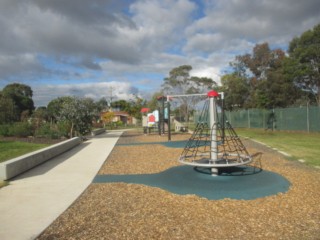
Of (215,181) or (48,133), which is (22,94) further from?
(215,181)

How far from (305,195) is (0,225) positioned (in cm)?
565

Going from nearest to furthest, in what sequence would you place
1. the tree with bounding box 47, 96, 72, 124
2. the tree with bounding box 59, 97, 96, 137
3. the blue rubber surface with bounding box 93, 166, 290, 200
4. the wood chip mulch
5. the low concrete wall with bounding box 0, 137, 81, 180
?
the wood chip mulch
the blue rubber surface with bounding box 93, 166, 290, 200
the low concrete wall with bounding box 0, 137, 81, 180
the tree with bounding box 59, 97, 96, 137
the tree with bounding box 47, 96, 72, 124

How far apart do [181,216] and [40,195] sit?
326cm

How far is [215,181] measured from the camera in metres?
7.55

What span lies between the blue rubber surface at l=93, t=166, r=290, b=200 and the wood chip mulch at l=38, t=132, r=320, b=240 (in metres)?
0.33

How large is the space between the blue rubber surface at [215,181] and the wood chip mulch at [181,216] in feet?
1.09

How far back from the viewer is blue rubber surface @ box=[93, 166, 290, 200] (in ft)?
21.4

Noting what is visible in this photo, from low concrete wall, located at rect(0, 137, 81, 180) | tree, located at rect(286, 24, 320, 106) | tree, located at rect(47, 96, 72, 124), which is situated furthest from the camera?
tree, located at rect(286, 24, 320, 106)

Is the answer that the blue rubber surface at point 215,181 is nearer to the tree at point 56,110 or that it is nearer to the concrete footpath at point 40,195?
the concrete footpath at point 40,195

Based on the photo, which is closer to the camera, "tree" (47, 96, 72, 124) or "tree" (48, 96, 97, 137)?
"tree" (48, 96, 97, 137)

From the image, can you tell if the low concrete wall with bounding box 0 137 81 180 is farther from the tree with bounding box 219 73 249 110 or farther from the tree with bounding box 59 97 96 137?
the tree with bounding box 219 73 249 110

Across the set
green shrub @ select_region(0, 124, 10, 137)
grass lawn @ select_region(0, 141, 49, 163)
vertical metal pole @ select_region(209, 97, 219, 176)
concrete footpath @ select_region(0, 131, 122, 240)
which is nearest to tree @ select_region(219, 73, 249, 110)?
green shrub @ select_region(0, 124, 10, 137)

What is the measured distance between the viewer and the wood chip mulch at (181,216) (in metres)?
4.36

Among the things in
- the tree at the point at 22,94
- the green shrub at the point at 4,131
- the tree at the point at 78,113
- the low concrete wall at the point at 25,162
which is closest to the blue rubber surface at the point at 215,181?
the low concrete wall at the point at 25,162
